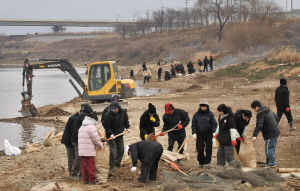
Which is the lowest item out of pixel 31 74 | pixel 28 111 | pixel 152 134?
pixel 28 111

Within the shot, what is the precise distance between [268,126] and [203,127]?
1382 mm

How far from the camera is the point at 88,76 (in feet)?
75.2

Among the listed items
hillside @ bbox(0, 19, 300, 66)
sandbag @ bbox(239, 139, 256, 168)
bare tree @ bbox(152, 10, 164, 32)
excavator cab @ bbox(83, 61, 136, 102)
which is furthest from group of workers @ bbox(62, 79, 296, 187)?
bare tree @ bbox(152, 10, 164, 32)

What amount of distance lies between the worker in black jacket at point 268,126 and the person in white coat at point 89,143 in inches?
129

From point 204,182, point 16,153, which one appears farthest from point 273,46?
point 204,182

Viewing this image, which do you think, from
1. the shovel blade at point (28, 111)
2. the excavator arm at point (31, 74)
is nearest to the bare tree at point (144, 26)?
the excavator arm at point (31, 74)

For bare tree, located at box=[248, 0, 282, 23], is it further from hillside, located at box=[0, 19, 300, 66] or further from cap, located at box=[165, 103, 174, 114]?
cap, located at box=[165, 103, 174, 114]

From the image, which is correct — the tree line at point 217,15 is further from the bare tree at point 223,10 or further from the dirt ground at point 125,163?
the dirt ground at point 125,163

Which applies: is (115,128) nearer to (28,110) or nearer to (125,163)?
(125,163)

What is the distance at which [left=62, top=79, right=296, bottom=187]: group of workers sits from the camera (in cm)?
1008

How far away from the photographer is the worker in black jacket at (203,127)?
11062 mm

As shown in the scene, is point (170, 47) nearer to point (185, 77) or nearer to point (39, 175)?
point (185, 77)

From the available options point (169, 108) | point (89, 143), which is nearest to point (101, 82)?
point (169, 108)

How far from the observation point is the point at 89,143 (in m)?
10.1
